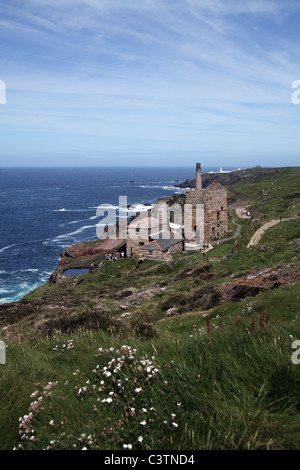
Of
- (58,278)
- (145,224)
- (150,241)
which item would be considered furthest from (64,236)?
(150,241)

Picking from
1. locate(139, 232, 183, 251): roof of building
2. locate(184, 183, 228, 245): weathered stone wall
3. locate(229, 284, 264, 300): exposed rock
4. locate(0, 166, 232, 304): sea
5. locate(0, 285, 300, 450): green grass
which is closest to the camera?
locate(0, 285, 300, 450): green grass

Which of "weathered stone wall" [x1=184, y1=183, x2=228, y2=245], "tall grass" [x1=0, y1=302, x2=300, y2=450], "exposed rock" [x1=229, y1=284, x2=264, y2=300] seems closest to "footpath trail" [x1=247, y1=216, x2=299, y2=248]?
"weathered stone wall" [x1=184, y1=183, x2=228, y2=245]

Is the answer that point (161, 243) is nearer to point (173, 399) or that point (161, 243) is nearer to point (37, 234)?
point (173, 399)

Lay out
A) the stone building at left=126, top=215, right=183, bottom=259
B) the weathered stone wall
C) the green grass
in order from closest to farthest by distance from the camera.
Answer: the green grass < the stone building at left=126, top=215, right=183, bottom=259 < the weathered stone wall

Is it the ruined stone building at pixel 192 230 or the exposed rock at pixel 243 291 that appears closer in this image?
the exposed rock at pixel 243 291

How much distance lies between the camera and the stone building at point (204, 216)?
41.0 m

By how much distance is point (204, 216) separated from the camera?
41.6 m

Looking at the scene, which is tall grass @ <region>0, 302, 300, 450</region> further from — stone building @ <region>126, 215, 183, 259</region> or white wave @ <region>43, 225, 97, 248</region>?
white wave @ <region>43, 225, 97, 248</region>

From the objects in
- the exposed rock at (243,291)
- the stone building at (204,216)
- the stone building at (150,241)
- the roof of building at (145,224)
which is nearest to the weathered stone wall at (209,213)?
the stone building at (204,216)

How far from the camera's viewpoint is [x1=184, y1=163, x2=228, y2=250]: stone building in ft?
134

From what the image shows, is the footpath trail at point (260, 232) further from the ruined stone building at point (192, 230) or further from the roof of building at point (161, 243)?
the roof of building at point (161, 243)

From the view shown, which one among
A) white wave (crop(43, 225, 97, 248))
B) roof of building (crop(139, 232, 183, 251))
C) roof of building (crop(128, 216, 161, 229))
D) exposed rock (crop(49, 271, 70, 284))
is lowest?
exposed rock (crop(49, 271, 70, 284))

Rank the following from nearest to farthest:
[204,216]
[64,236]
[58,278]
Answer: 1. [204,216]
2. [58,278]
3. [64,236]
